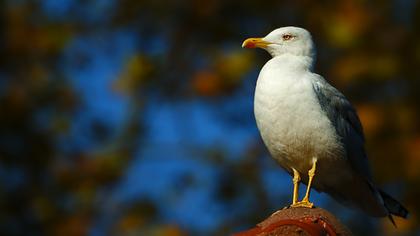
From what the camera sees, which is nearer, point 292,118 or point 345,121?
point 292,118

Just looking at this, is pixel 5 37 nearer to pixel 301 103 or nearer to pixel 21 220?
pixel 21 220

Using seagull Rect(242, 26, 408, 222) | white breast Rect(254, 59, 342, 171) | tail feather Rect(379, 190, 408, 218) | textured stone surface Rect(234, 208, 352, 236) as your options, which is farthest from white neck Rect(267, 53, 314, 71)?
textured stone surface Rect(234, 208, 352, 236)

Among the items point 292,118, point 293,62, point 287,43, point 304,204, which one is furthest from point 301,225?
point 287,43

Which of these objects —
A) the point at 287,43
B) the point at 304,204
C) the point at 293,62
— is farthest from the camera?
the point at 287,43

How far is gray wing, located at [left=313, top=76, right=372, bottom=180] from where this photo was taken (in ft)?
25.2

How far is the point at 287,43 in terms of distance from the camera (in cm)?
820

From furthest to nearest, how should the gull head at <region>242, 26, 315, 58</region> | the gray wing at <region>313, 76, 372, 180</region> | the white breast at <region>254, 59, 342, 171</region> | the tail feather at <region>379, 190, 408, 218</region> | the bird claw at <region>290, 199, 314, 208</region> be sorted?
the gull head at <region>242, 26, 315, 58</region>, the tail feather at <region>379, 190, 408, 218</region>, the gray wing at <region>313, 76, 372, 180</region>, the white breast at <region>254, 59, 342, 171</region>, the bird claw at <region>290, 199, 314, 208</region>

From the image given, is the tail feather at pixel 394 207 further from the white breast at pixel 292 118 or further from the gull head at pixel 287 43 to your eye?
the gull head at pixel 287 43

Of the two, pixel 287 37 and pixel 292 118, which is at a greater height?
pixel 287 37

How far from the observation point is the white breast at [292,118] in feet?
24.4

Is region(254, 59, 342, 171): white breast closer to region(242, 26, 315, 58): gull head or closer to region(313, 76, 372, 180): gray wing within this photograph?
region(313, 76, 372, 180): gray wing

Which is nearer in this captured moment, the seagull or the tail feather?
the seagull

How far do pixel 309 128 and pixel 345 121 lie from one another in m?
0.58

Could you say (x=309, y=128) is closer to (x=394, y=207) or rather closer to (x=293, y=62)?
(x=293, y=62)
